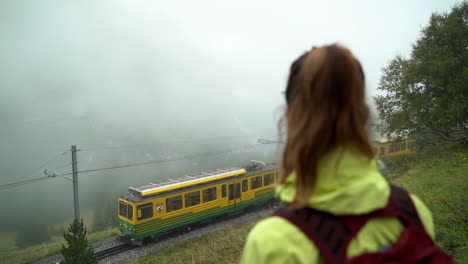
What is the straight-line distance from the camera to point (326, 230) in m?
1.01

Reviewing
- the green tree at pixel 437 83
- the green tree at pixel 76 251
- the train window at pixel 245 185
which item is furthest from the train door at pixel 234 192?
the green tree at pixel 437 83

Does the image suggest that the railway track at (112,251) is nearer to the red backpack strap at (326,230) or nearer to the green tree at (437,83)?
the red backpack strap at (326,230)

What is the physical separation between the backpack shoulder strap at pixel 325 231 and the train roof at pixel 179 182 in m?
13.3

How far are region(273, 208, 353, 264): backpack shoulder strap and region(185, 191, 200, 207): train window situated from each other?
14025 mm

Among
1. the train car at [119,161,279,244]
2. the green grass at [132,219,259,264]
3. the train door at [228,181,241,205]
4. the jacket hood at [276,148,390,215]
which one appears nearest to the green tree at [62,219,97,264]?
the green grass at [132,219,259,264]

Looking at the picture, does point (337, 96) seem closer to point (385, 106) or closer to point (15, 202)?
point (385, 106)

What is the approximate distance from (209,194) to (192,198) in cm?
107

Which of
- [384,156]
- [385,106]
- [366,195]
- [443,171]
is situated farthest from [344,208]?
[384,156]

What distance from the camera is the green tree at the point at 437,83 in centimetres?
1587

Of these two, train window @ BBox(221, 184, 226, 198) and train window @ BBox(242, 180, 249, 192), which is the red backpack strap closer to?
train window @ BBox(221, 184, 226, 198)

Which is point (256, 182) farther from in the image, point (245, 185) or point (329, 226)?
point (329, 226)

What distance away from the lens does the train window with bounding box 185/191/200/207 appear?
14.5 meters

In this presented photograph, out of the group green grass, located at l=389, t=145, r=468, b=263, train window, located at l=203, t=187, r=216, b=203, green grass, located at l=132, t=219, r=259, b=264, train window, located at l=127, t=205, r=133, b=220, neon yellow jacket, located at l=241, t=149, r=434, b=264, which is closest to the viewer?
neon yellow jacket, located at l=241, t=149, r=434, b=264

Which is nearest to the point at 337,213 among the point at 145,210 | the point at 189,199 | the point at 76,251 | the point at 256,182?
the point at 76,251
